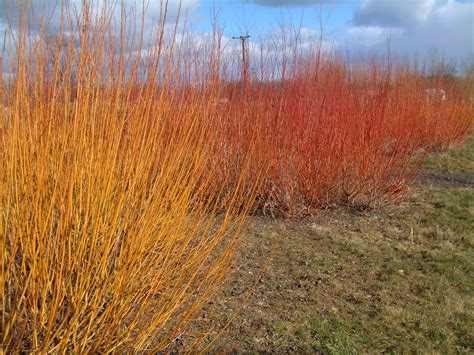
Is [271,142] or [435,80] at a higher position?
[435,80]

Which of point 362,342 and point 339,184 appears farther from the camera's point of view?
point 339,184

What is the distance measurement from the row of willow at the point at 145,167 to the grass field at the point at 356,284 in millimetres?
285

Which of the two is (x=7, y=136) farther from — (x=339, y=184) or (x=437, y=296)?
(x=339, y=184)

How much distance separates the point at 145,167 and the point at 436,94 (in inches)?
347

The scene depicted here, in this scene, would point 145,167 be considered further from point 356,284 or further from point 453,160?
point 453,160

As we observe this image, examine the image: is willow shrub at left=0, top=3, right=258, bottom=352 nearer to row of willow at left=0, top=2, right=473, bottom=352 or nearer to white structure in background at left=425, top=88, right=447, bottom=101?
row of willow at left=0, top=2, right=473, bottom=352

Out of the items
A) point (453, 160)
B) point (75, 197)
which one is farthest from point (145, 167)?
point (453, 160)

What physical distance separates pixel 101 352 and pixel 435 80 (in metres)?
9.88

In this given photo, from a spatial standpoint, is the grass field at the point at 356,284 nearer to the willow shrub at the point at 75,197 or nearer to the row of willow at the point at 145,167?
the row of willow at the point at 145,167

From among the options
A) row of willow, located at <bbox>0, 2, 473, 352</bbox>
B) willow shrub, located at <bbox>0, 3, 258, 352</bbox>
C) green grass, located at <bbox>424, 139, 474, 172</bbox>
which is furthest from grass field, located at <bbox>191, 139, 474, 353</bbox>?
green grass, located at <bbox>424, 139, 474, 172</bbox>

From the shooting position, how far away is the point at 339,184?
5.17 meters

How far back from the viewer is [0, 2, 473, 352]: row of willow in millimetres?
1752

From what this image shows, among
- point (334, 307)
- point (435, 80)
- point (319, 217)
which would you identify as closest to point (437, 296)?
point (334, 307)

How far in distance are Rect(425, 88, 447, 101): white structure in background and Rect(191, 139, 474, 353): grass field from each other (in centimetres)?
466
